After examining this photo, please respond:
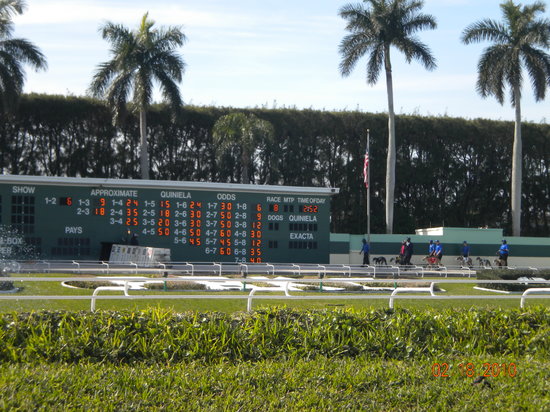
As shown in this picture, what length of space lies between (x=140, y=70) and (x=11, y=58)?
24.7 ft

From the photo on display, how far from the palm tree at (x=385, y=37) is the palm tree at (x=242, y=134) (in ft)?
21.4

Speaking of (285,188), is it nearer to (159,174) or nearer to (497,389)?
(159,174)

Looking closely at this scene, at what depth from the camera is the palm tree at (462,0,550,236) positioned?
48.0 meters

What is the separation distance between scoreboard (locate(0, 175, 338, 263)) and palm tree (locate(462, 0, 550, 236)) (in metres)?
19.5

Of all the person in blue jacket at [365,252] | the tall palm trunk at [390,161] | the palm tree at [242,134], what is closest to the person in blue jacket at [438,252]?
the person in blue jacket at [365,252]

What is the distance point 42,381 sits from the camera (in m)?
7.73

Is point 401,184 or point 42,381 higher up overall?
point 401,184

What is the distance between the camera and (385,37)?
47.9 meters

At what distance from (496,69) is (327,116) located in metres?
12.6

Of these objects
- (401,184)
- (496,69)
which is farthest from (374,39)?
(401,184)

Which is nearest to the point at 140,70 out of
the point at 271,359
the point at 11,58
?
the point at 11,58

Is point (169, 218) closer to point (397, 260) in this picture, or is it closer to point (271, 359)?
point (397, 260)
